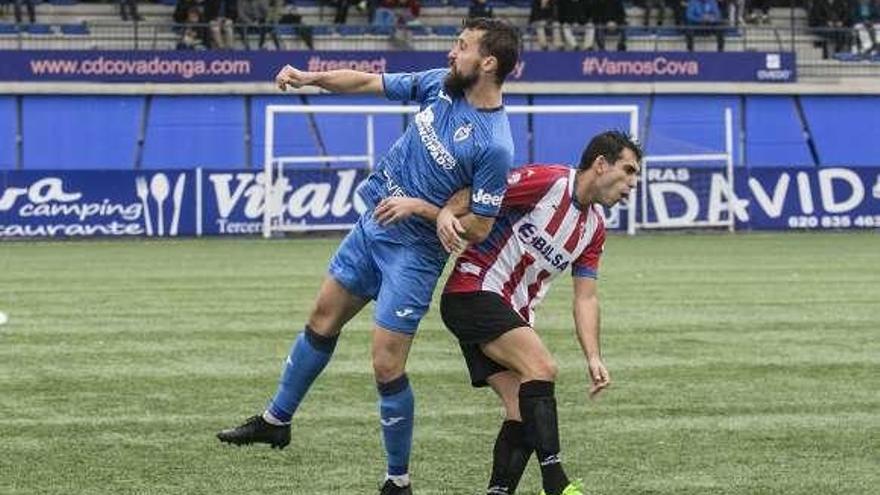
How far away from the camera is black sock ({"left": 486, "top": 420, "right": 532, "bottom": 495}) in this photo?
7.94 metres

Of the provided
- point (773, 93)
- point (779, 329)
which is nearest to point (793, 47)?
point (773, 93)

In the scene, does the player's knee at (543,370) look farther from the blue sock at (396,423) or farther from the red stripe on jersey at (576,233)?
the blue sock at (396,423)

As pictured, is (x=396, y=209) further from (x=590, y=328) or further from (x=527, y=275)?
(x=590, y=328)

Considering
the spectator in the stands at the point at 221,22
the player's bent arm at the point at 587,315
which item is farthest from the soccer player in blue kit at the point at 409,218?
the spectator in the stands at the point at 221,22

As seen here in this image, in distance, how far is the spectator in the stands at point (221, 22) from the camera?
118 feet

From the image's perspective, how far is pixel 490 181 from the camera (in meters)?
7.75

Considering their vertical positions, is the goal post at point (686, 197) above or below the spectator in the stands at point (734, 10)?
below

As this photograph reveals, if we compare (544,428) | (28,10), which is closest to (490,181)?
(544,428)

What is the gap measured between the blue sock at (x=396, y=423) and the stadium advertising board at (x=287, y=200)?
23.0m

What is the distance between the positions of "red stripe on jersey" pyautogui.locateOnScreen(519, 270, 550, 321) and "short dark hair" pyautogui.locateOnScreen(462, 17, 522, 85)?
2.87ft

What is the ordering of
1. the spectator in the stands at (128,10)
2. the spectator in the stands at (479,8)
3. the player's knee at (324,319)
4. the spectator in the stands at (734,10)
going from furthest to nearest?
the spectator in the stands at (734,10)
the spectator in the stands at (479,8)
the spectator in the stands at (128,10)
the player's knee at (324,319)

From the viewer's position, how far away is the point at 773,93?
121ft

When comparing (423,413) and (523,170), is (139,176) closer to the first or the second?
(423,413)

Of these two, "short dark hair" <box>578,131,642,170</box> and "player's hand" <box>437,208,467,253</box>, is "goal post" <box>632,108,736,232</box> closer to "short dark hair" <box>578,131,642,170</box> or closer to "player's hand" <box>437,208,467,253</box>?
"short dark hair" <box>578,131,642,170</box>
